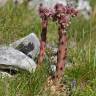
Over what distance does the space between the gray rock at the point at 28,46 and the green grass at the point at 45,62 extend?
8.1 inches

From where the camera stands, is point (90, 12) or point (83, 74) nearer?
point (83, 74)

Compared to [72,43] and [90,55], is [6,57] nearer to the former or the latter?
[90,55]

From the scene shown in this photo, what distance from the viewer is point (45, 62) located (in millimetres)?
5395

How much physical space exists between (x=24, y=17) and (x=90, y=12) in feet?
10.0

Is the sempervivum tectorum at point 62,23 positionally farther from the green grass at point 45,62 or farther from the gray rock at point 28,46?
the gray rock at point 28,46

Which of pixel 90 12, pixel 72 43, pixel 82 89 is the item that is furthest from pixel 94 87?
pixel 90 12

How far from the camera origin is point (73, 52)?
5961 millimetres

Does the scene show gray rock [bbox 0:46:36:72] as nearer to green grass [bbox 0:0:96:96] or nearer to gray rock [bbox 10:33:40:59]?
green grass [bbox 0:0:96:96]

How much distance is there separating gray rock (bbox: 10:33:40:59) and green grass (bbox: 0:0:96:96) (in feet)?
0.68

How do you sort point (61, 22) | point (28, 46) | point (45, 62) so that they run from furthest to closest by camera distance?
point (28, 46) → point (45, 62) → point (61, 22)

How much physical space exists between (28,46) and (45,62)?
43 centimetres

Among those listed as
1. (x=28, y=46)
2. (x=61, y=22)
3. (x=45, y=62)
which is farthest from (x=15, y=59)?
(x=61, y=22)

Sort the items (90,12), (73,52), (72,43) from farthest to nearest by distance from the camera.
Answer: (90,12) < (72,43) < (73,52)

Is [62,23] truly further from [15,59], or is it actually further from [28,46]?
[28,46]
